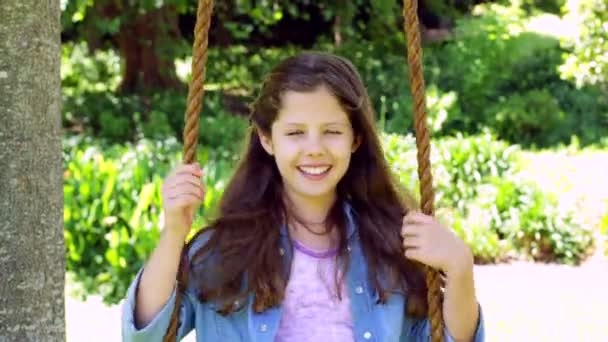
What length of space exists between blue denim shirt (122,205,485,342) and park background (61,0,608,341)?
9.6 inches

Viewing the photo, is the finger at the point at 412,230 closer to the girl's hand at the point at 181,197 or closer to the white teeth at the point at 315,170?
the white teeth at the point at 315,170

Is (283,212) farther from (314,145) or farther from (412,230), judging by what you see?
(412,230)

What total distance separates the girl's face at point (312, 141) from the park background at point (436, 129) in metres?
0.25

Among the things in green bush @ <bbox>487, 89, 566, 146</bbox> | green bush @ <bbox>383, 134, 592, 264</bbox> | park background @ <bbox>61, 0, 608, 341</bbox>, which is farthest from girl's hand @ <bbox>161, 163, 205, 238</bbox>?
green bush @ <bbox>487, 89, 566, 146</bbox>

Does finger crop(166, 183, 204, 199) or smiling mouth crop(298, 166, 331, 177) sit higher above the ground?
smiling mouth crop(298, 166, 331, 177)

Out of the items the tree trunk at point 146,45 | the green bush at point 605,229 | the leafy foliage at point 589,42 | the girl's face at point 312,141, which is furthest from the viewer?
the tree trunk at point 146,45

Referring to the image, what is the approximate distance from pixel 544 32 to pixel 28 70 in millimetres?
13867

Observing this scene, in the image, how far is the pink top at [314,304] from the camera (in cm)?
213

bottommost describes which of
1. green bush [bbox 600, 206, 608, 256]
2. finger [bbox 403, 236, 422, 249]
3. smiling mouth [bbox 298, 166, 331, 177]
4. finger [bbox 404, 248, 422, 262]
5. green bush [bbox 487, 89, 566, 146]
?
green bush [bbox 600, 206, 608, 256]

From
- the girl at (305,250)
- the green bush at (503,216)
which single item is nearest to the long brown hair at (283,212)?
the girl at (305,250)

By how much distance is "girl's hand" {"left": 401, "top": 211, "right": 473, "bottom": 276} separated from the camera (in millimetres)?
2062

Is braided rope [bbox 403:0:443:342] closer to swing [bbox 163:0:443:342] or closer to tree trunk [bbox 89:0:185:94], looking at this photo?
swing [bbox 163:0:443:342]

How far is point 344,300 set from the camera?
2180 millimetres

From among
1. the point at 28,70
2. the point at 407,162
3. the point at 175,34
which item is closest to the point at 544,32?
the point at 175,34
